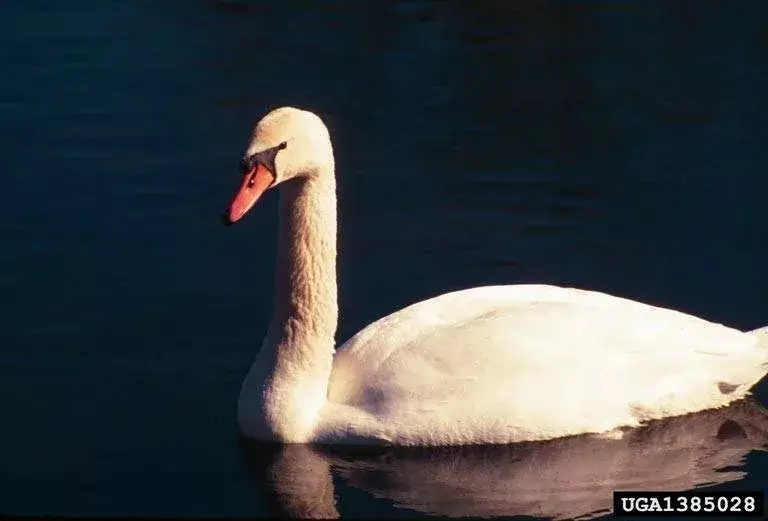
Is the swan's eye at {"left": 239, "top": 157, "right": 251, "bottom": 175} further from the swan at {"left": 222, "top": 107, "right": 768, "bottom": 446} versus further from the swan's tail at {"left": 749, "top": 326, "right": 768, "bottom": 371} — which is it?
the swan's tail at {"left": 749, "top": 326, "right": 768, "bottom": 371}

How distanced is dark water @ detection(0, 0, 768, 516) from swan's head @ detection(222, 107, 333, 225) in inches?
59.8

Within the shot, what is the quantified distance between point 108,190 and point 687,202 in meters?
4.37

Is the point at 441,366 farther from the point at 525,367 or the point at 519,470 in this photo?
the point at 519,470

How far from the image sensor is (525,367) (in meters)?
9.93

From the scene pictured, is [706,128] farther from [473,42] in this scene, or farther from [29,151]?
[29,151]

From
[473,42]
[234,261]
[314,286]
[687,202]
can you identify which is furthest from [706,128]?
[314,286]

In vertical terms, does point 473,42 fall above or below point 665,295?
above

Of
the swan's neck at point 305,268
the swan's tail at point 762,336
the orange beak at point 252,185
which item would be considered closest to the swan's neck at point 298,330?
the swan's neck at point 305,268

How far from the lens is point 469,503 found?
30.7 ft

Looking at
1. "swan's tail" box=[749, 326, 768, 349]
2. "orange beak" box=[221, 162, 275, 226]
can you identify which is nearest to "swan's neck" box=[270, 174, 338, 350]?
"orange beak" box=[221, 162, 275, 226]

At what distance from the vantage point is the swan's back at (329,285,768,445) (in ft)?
32.4

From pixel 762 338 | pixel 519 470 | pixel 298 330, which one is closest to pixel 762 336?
pixel 762 338

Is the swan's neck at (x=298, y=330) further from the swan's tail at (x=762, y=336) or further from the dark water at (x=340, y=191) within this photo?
the swan's tail at (x=762, y=336)

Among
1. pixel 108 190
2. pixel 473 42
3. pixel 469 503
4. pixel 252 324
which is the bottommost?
pixel 469 503
